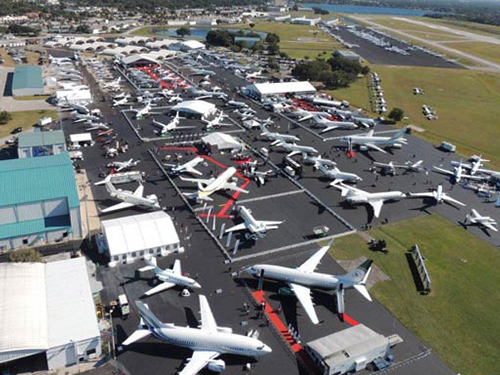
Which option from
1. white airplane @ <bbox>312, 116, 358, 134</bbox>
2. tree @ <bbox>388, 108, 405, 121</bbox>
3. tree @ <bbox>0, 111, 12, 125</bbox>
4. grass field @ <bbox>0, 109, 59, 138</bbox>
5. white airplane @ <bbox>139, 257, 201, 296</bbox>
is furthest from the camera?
tree @ <bbox>388, 108, 405, 121</bbox>

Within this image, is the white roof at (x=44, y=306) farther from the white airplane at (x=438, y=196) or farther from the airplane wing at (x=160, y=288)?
the white airplane at (x=438, y=196)

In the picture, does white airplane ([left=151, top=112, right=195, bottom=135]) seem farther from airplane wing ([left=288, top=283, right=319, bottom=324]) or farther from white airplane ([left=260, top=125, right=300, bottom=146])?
airplane wing ([left=288, top=283, right=319, bottom=324])

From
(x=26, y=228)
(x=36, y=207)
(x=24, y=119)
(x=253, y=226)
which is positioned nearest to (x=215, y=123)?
(x=253, y=226)

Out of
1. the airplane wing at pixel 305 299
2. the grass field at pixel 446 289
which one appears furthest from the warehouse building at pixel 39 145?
the grass field at pixel 446 289

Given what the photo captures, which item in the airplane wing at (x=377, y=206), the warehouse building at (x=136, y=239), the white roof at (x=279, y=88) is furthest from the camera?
the white roof at (x=279, y=88)

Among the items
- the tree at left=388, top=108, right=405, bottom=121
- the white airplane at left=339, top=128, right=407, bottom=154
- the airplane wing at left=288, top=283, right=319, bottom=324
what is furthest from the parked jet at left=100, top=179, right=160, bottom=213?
the tree at left=388, top=108, right=405, bottom=121

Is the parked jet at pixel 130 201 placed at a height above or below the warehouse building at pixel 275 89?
below
